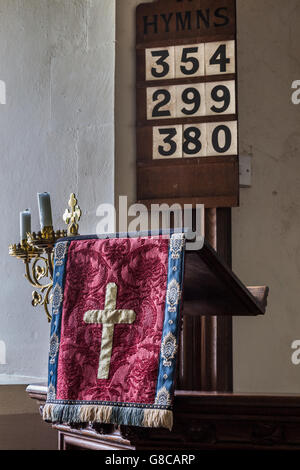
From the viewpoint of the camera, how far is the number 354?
303cm

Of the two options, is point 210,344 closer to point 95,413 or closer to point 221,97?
point 221,97

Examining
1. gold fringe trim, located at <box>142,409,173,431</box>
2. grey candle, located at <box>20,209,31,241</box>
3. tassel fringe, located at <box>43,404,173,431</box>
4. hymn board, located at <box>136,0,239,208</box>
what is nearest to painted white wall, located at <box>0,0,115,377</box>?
hymn board, located at <box>136,0,239,208</box>

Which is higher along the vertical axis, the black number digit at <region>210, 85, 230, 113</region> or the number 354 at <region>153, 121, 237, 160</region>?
the black number digit at <region>210, 85, 230, 113</region>

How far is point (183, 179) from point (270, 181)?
416 mm

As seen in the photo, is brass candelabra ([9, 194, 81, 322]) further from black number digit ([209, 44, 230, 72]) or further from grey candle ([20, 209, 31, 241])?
black number digit ([209, 44, 230, 72])

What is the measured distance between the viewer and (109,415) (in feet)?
5.10

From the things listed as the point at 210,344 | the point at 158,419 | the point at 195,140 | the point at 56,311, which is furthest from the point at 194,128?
the point at 158,419

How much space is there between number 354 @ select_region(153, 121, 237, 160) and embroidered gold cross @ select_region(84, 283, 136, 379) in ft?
5.09

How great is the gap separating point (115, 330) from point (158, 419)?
24 cm

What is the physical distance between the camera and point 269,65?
3.21 meters

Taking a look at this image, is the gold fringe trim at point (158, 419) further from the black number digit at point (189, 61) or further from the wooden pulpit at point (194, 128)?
the black number digit at point (189, 61)

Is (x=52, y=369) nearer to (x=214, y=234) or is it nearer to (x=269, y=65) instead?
(x=214, y=234)

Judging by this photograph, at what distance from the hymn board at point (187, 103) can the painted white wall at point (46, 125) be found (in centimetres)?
16

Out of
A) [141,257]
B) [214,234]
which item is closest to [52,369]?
[141,257]
